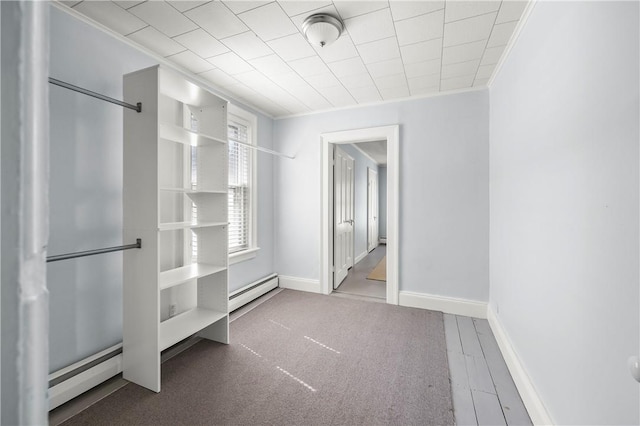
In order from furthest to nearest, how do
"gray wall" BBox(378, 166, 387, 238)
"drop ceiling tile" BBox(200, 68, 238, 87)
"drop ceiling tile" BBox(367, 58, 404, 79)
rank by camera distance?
"gray wall" BBox(378, 166, 387, 238) → "drop ceiling tile" BBox(200, 68, 238, 87) → "drop ceiling tile" BBox(367, 58, 404, 79)

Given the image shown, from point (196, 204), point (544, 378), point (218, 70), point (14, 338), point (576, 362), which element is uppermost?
point (218, 70)

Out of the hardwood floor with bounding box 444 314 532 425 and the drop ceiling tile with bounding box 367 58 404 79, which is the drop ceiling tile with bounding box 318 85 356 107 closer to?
the drop ceiling tile with bounding box 367 58 404 79

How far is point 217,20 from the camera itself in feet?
6.50

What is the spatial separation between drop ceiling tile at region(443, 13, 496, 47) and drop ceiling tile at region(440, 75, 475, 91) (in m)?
0.68

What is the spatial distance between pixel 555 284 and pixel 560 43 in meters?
1.17

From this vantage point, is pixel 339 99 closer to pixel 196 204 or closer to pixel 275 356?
pixel 196 204

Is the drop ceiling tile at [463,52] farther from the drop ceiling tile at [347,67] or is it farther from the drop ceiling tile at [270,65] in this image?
the drop ceiling tile at [270,65]

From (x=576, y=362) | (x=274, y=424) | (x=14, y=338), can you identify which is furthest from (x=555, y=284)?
(x=14, y=338)

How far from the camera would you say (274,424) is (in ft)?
5.48

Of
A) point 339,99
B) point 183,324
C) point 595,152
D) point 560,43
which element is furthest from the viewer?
point 339,99

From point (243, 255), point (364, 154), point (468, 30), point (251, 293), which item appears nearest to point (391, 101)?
point (468, 30)

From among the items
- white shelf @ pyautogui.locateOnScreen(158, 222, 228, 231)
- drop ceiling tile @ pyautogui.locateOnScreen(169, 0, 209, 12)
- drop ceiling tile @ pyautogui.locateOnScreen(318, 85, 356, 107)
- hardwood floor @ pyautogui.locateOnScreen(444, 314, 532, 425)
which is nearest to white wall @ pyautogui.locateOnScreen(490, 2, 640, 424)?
hardwood floor @ pyautogui.locateOnScreen(444, 314, 532, 425)

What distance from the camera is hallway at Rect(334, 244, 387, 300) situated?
3.92 metres

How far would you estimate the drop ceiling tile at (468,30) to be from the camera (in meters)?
1.98
